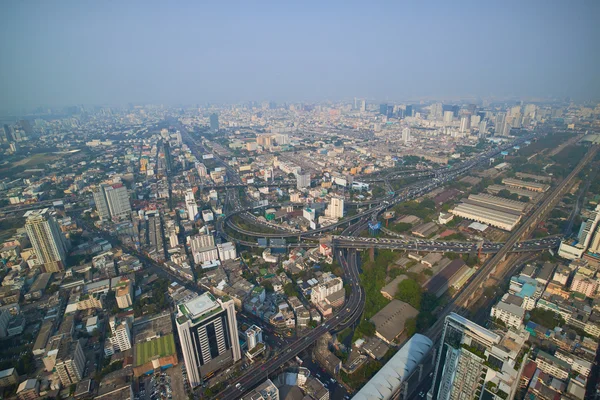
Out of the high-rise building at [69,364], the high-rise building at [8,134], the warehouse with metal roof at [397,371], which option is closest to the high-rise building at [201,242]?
the high-rise building at [69,364]

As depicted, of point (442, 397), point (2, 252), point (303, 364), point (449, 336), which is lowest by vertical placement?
point (303, 364)

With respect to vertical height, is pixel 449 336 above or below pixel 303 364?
above

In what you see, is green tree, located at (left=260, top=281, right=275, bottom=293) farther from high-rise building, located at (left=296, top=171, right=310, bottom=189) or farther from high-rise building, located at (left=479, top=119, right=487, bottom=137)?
high-rise building, located at (left=479, top=119, right=487, bottom=137)

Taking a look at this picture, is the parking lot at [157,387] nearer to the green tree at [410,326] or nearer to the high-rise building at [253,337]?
the high-rise building at [253,337]

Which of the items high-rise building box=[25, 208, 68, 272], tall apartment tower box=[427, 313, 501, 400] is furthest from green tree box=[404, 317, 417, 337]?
high-rise building box=[25, 208, 68, 272]

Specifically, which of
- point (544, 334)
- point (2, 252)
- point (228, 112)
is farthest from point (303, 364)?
point (228, 112)

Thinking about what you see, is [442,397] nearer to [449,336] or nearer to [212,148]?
[449,336]
